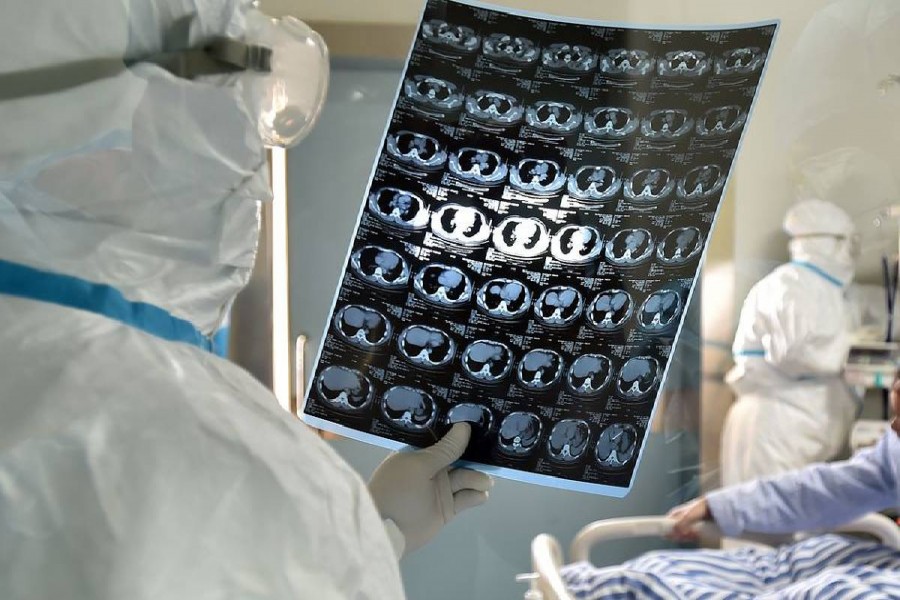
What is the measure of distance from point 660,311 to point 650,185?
0.11 metres

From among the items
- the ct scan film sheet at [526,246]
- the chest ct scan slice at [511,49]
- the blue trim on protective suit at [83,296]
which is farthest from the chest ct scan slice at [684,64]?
the blue trim on protective suit at [83,296]

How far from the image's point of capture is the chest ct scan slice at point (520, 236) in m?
0.75

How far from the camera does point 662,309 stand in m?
0.76

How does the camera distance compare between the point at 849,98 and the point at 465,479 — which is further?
the point at 849,98

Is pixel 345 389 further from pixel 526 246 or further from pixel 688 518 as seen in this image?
pixel 688 518

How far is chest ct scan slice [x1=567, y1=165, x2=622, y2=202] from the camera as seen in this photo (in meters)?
0.75

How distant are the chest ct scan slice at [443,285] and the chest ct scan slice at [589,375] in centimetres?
11

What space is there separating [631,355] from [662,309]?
0.05 metres

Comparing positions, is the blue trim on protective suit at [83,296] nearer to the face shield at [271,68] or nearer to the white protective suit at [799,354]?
the face shield at [271,68]

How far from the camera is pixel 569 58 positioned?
0.76 m

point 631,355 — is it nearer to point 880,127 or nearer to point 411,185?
point 411,185

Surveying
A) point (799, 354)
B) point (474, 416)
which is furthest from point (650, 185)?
point (799, 354)

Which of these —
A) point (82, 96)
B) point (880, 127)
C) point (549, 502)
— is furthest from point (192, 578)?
point (880, 127)

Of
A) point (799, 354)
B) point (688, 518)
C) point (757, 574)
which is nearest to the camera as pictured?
point (757, 574)
